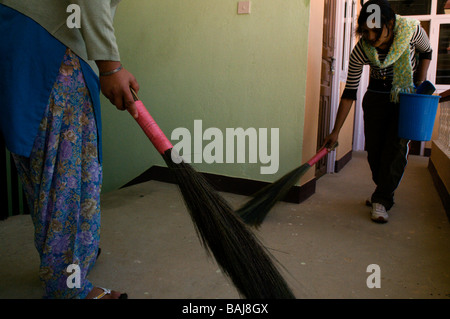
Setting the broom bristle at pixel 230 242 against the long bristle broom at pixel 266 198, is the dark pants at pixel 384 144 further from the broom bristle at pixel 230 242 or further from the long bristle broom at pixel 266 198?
the broom bristle at pixel 230 242

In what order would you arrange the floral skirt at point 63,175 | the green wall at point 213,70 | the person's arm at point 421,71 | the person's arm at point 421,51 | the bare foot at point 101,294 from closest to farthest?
the floral skirt at point 63,175, the bare foot at point 101,294, the person's arm at point 421,51, the person's arm at point 421,71, the green wall at point 213,70

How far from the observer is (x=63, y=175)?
1184mm

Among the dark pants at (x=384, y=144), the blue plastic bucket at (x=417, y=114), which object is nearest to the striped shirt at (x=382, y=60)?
the dark pants at (x=384, y=144)

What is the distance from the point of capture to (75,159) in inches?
Answer: 47.4

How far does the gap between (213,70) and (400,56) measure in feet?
4.84

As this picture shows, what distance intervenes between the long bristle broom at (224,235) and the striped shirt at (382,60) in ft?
5.58

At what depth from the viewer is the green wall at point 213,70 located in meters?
2.73

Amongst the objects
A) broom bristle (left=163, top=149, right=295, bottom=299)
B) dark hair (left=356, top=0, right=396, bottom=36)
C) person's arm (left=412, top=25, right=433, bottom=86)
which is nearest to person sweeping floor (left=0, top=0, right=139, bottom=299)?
broom bristle (left=163, top=149, right=295, bottom=299)

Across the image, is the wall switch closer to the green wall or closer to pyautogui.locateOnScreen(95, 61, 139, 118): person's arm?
the green wall

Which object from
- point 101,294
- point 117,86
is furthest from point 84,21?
point 101,294

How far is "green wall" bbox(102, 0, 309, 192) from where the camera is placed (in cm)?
273

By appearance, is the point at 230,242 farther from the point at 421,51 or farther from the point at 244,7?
the point at 244,7

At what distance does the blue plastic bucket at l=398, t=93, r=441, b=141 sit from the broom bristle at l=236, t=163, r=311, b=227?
2.24 ft
